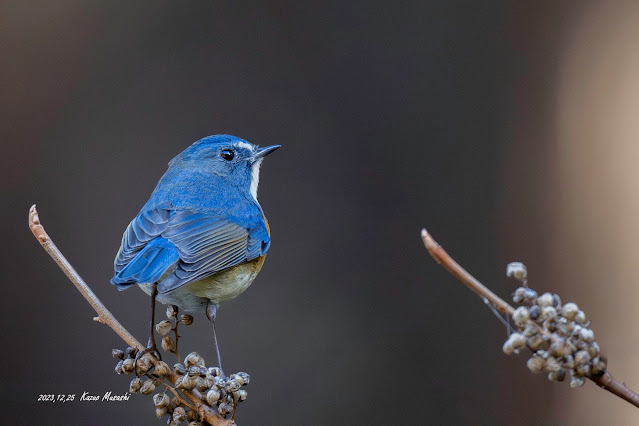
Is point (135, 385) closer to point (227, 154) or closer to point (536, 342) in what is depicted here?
point (536, 342)

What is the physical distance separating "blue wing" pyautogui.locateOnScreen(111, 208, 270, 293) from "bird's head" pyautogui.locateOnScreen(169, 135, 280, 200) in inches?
12.5

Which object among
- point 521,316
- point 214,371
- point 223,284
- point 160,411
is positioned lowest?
point 160,411

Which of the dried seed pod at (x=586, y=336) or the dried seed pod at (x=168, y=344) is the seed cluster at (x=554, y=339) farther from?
the dried seed pod at (x=168, y=344)

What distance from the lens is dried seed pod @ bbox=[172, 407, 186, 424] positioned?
1.50 meters

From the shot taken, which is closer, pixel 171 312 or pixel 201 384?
pixel 201 384

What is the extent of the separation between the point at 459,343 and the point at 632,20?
7.11 feet

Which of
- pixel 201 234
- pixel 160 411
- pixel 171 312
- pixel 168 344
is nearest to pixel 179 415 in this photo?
pixel 160 411

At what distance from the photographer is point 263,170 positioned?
4.06 meters

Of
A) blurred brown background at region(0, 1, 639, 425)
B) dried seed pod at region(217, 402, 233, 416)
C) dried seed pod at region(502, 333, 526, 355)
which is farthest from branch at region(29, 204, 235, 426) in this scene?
blurred brown background at region(0, 1, 639, 425)

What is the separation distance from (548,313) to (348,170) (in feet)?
10.2

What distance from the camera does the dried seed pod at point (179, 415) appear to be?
4.93 ft

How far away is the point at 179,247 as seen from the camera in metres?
2.39

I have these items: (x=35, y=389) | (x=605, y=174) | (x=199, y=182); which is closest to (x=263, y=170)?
(x=199, y=182)

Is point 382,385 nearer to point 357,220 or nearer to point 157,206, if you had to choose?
point 357,220
